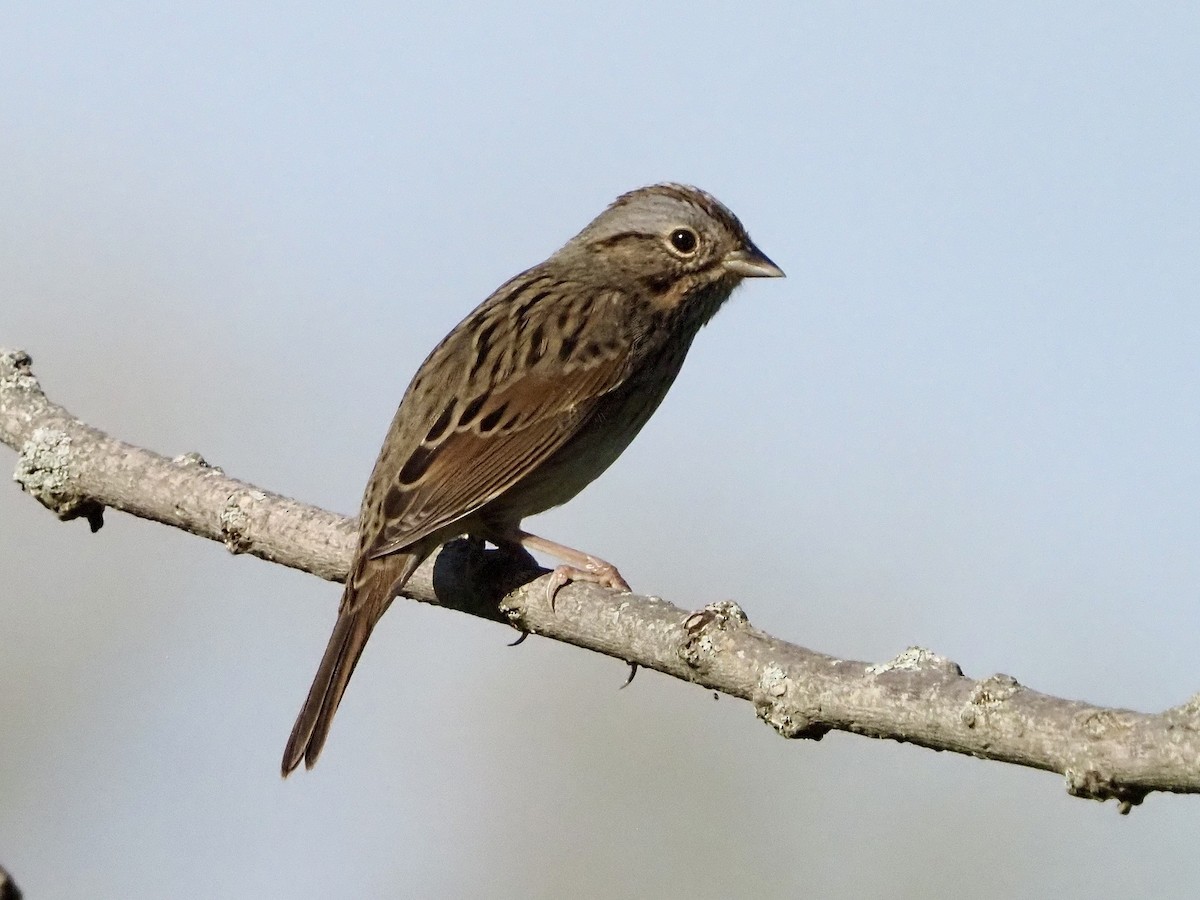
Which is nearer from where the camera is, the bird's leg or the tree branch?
the tree branch

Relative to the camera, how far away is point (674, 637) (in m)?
3.87

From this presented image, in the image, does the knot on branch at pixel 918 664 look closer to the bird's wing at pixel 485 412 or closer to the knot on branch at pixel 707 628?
the knot on branch at pixel 707 628

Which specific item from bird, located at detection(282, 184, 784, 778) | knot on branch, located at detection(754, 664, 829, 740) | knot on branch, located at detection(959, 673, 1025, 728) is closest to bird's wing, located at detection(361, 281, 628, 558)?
bird, located at detection(282, 184, 784, 778)

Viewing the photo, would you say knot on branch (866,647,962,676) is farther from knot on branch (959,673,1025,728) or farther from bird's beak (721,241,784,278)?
bird's beak (721,241,784,278)

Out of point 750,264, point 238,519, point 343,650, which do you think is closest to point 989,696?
point 343,650

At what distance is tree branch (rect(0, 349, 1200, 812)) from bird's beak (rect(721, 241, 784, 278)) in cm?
172

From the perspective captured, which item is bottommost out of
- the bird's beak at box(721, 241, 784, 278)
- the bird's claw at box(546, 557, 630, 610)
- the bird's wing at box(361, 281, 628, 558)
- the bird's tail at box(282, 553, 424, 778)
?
the bird's tail at box(282, 553, 424, 778)

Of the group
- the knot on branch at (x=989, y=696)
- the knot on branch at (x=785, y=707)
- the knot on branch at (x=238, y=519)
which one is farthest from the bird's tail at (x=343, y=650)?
the knot on branch at (x=989, y=696)

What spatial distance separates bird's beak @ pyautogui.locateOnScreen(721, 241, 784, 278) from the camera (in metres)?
6.36

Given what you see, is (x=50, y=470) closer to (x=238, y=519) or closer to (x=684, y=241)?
(x=238, y=519)

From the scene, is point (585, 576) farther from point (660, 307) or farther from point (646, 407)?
point (660, 307)

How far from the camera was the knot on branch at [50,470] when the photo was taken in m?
5.16

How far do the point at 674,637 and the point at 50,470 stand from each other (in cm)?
238

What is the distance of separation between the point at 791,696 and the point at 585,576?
131 centimetres
